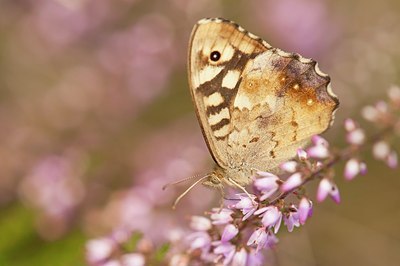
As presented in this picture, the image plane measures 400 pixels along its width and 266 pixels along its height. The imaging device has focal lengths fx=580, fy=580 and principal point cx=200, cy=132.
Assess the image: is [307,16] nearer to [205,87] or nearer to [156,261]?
[205,87]

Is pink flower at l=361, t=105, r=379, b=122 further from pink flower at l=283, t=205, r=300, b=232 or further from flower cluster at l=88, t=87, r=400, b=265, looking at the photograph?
pink flower at l=283, t=205, r=300, b=232

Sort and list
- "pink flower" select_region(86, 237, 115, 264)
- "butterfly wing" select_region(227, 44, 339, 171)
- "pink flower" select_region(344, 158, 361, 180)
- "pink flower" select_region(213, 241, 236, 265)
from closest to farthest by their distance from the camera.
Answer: "pink flower" select_region(344, 158, 361, 180) < "pink flower" select_region(213, 241, 236, 265) < "butterfly wing" select_region(227, 44, 339, 171) < "pink flower" select_region(86, 237, 115, 264)

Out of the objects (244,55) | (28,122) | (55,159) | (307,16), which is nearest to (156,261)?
(244,55)

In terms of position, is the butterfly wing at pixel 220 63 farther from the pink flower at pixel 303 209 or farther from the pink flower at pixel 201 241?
the pink flower at pixel 303 209

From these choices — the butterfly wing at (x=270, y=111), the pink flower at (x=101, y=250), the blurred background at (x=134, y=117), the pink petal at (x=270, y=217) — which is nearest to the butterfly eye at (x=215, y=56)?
the butterfly wing at (x=270, y=111)

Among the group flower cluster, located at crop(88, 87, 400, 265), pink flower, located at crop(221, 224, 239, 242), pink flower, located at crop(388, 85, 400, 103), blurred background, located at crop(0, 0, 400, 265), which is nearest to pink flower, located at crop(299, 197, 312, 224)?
flower cluster, located at crop(88, 87, 400, 265)
